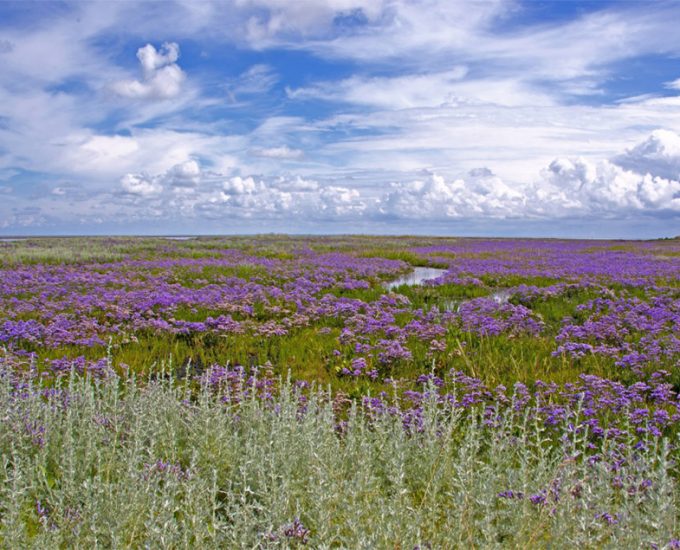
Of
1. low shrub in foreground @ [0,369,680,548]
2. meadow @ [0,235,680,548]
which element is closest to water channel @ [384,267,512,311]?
meadow @ [0,235,680,548]

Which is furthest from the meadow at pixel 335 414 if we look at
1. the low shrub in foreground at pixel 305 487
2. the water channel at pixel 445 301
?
the water channel at pixel 445 301

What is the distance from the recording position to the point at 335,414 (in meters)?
5.66

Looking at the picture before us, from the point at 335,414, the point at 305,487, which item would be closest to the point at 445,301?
the point at 335,414

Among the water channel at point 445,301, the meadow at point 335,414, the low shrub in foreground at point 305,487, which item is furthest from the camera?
the water channel at point 445,301

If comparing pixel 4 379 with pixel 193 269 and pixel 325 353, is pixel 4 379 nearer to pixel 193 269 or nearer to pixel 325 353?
pixel 325 353

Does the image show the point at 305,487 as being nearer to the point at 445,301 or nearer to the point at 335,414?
the point at 335,414

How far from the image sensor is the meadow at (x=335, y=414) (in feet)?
9.11

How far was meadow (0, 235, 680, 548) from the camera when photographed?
9.11 ft

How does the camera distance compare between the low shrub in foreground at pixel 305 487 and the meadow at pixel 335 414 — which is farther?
the meadow at pixel 335 414

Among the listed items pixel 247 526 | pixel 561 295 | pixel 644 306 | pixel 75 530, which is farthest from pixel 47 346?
pixel 561 295

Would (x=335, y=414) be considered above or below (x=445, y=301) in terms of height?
below

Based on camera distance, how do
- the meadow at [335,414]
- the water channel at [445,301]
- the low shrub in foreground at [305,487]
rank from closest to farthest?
the low shrub in foreground at [305,487] → the meadow at [335,414] → the water channel at [445,301]

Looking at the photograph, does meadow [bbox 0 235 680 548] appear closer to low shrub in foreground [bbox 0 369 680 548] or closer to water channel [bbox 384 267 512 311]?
low shrub in foreground [bbox 0 369 680 548]

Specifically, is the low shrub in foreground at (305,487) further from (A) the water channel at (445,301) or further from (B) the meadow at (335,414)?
(A) the water channel at (445,301)
